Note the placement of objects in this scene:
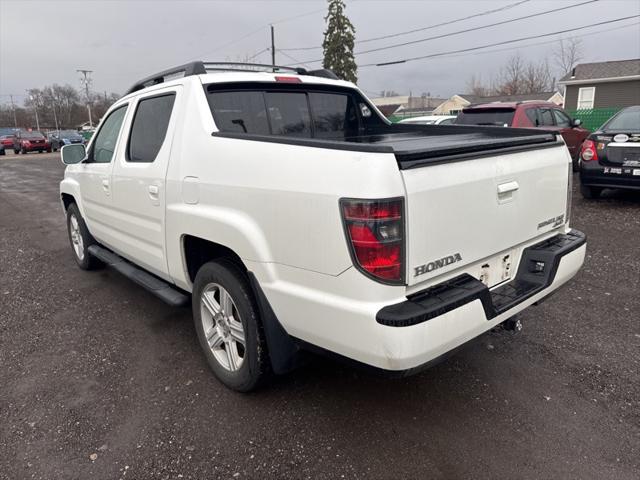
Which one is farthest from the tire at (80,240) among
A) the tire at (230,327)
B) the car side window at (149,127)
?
the tire at (230,327)

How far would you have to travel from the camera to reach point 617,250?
598cm

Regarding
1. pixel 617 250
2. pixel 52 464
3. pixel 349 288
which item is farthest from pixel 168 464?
pixel 617 250

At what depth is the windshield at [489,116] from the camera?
33.1ft

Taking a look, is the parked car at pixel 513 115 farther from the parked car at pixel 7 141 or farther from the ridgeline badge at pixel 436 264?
the parked car at pixel 7 141

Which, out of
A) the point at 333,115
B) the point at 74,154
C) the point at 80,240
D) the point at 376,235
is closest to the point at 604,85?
the point at 333,115

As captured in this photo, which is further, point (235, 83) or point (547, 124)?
point (547, 124)

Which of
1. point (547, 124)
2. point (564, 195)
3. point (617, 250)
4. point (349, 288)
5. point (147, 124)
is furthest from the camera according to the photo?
point (547, 124)

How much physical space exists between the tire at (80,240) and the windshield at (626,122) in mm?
8078

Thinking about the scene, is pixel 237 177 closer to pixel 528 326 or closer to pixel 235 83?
pixel 235 83

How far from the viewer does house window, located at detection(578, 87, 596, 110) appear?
32.5 m

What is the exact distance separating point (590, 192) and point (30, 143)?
35.3 m

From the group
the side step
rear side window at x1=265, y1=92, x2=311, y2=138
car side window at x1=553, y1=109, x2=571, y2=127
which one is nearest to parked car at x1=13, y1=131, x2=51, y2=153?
car side window at x1=553, y1=109, x2=571, y2=127

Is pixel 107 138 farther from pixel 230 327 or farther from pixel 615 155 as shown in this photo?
pixel 615 155

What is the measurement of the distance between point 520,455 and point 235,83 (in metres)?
2.88
